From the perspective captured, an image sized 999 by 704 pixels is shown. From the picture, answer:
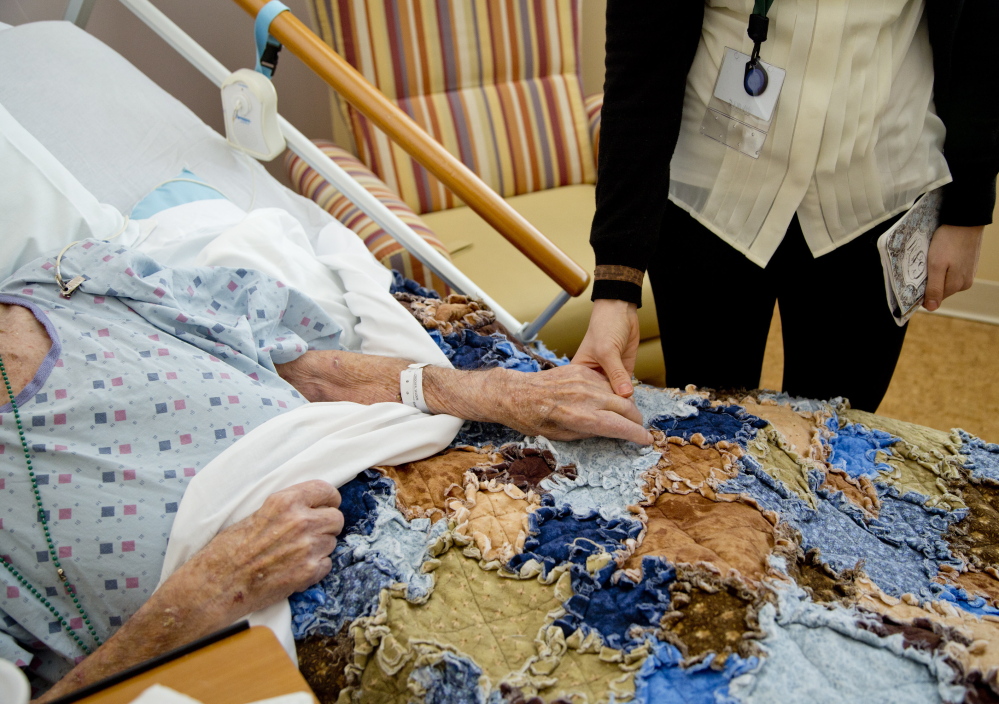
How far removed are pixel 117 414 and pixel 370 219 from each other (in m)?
1.04

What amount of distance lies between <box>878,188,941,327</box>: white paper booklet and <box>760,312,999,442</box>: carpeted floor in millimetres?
1420

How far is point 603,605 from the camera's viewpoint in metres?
0.91

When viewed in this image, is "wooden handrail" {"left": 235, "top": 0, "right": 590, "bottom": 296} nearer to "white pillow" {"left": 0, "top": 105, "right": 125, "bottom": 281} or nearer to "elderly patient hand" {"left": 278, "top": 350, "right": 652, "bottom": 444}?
"elderly patient hand" {"left": 278, "top": 350, "right": 652, "bottom": 444}

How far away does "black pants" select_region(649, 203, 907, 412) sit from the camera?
4.06ft

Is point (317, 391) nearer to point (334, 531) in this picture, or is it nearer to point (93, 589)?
point (334, 531)

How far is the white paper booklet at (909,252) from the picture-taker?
44.2 inches

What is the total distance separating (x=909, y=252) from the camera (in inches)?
44.9

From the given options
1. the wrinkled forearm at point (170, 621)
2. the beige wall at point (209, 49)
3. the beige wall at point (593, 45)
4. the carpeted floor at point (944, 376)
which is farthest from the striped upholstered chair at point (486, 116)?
the wrinkled forearm at point (170, 621)

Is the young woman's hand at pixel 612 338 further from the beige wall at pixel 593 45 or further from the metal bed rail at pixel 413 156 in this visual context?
the beige wall at pixel 593 45

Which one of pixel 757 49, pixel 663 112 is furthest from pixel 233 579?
pixel 757 49

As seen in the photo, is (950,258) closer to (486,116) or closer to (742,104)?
(742,104)

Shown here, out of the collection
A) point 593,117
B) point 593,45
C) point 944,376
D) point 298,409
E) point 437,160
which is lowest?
point 944,376

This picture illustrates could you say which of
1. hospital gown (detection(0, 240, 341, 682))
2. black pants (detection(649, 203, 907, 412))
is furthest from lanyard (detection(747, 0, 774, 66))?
hospital gown (detection(0, 240, 341, 682))

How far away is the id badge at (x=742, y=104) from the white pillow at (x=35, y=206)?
3.79 feet
